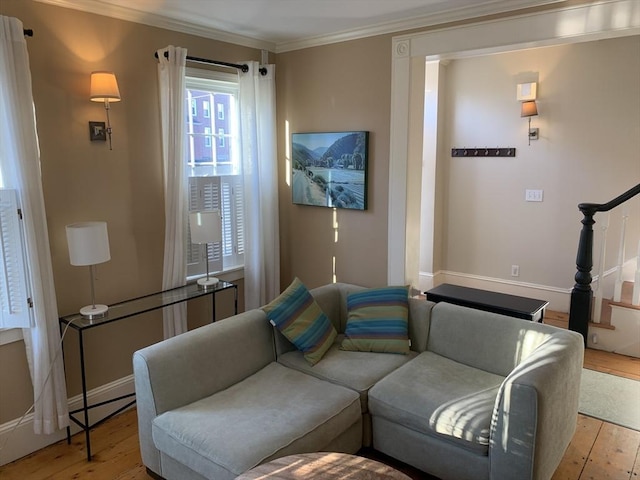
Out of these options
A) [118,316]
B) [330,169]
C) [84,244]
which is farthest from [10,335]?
[330,169]

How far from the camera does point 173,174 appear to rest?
11.3 ft

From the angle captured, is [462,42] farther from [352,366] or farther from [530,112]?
[352,366]

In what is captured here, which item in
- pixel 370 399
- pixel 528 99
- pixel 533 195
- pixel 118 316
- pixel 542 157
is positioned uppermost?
pixel 528 99

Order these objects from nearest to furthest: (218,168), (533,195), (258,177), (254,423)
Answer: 1. (254,423)
2. (218,168)
3. (258,177)
4. (533,195)

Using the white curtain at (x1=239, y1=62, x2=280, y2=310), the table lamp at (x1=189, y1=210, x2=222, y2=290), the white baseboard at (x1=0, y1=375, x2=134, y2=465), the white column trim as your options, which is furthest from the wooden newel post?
the white baseboard at (x1=0, y1=375, x2=134, y2=465)

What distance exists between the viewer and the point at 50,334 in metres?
2.83

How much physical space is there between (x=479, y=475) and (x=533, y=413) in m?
0.47

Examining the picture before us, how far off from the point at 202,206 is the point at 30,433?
187cm

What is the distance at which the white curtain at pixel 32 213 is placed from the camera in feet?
8.43

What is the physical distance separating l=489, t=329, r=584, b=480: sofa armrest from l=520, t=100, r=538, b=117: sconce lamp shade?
3.09 meters

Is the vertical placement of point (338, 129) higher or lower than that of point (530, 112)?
lower

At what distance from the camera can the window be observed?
12.2 feet

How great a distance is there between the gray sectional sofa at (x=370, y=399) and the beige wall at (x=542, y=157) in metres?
2.11

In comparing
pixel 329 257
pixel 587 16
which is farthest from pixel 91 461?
pixel 587 16
